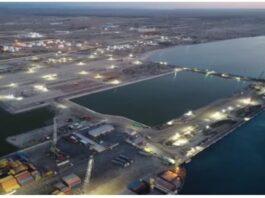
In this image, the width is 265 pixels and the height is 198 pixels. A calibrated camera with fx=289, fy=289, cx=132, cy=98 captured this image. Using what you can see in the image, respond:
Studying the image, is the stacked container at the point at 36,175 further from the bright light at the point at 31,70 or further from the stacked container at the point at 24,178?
the bright light at the point at 31,70

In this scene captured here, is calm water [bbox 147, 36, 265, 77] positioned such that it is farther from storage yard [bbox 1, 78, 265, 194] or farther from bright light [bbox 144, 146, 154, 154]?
bright light [bbox 144, 146, 154, 154]

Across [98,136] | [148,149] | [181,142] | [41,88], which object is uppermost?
[41,88]

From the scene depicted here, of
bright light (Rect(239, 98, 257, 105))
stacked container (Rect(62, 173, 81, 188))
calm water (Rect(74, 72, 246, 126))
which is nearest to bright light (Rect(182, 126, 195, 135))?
calm water (Rect(74, 72, 246, 126))

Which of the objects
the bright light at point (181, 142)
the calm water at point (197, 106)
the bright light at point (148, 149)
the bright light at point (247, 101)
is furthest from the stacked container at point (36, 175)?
the bright light at point (247, 101)

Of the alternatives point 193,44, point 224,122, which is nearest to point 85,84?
point 224,122

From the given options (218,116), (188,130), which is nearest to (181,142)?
(188,130)

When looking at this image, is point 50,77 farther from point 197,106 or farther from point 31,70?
point 197,106

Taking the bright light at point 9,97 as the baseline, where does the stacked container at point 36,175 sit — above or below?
below

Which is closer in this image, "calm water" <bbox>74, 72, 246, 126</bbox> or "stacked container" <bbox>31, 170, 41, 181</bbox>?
"stacked container" <bbox>31, 170, 41, 181</bbox>

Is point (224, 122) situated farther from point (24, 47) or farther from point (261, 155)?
point (24, 47)
